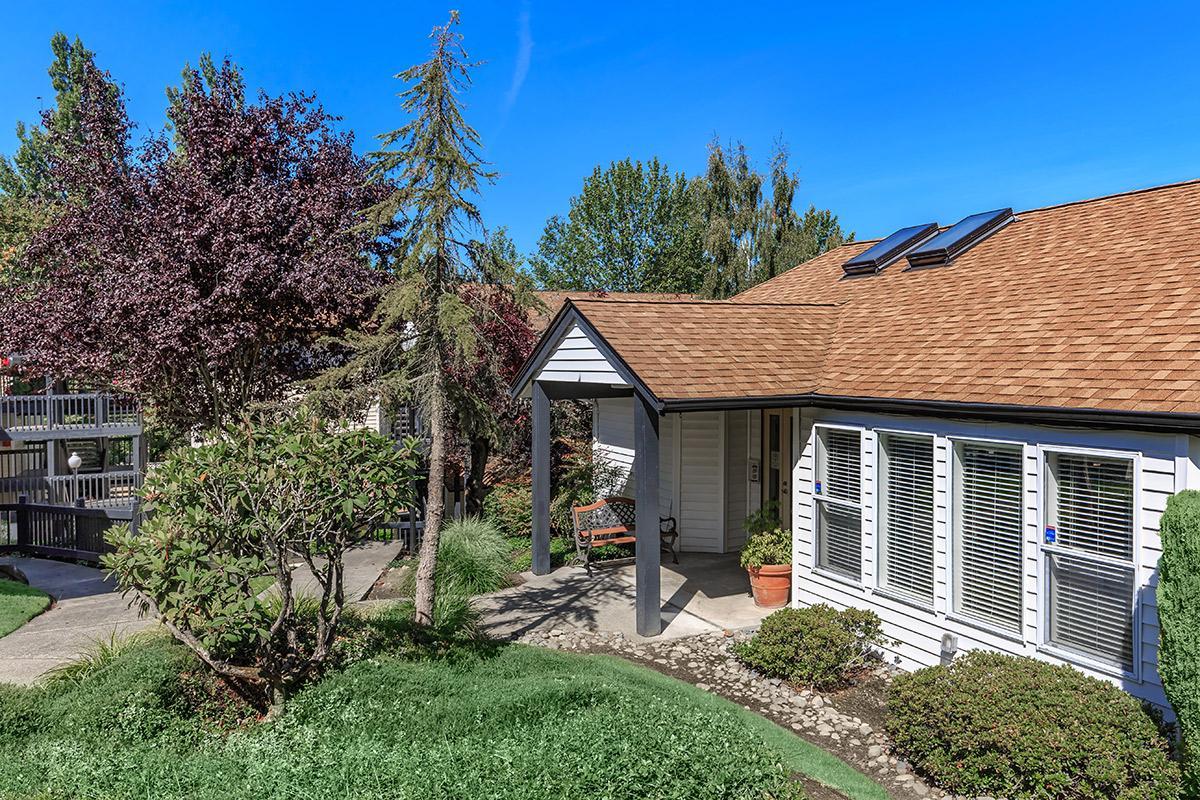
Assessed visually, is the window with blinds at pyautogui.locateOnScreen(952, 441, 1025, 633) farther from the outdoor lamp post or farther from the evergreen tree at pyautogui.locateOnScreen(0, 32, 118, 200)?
the evergreen tree at pyautogui.locateOnScreen(0, 32, 118, 200)

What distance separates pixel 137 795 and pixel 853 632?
636cm

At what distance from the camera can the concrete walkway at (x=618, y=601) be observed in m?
9.08

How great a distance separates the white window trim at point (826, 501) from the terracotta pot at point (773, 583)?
661 millimetres

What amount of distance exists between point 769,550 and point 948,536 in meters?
2.85

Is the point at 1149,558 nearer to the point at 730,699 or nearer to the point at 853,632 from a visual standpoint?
the point at 853,632

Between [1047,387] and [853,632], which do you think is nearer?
[1047,387]

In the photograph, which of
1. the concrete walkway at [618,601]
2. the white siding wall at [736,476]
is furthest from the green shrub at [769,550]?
the white siding wall at [736,476]

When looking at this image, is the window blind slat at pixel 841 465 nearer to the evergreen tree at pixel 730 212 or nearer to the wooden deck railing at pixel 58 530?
the wooden deck railing at pixel 58 530

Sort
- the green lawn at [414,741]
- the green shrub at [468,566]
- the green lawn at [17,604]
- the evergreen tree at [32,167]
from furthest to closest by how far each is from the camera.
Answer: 1. the evergreen tree at [32,167]
2. the green lawn at [17,604]
3. the green shrub at [468,566]
4. the green lawn at [414,741]

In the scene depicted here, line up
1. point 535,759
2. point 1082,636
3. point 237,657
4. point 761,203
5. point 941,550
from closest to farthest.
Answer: point 535,759
point 1082,636
point 237,657
point 941,550
point 761,203

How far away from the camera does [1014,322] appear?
7.77 metres

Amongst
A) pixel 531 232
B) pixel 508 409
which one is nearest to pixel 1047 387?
pixel 508 409

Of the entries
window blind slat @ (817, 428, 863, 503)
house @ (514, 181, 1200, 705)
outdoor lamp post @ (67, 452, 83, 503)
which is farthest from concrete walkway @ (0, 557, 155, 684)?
window blind slat @ (817, 428, 863, 503)

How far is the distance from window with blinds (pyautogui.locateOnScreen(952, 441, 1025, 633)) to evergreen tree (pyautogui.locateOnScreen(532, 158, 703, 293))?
32.0 meters
